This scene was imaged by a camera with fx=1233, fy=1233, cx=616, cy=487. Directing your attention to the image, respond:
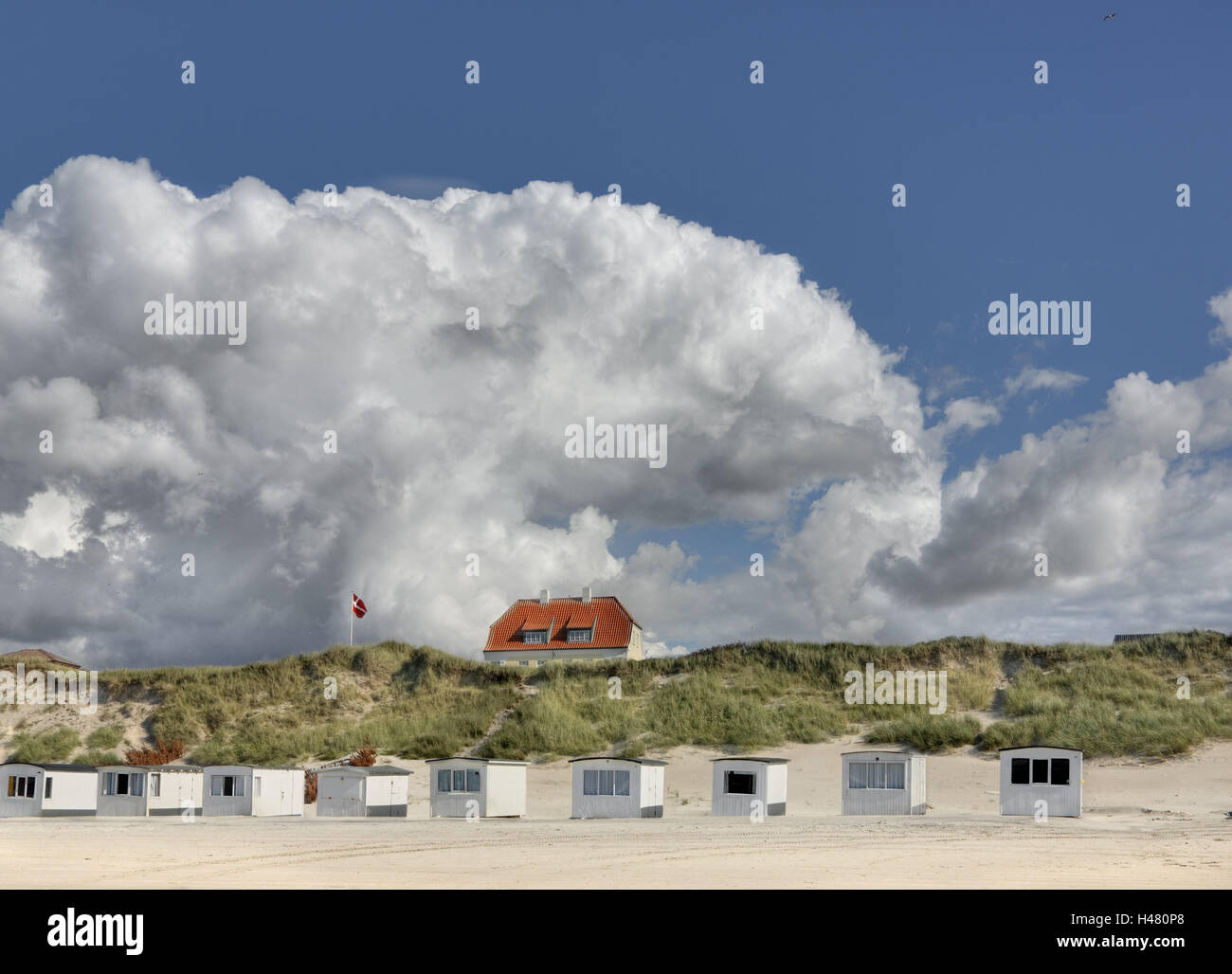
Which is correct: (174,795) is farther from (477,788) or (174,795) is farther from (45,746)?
(45,746)

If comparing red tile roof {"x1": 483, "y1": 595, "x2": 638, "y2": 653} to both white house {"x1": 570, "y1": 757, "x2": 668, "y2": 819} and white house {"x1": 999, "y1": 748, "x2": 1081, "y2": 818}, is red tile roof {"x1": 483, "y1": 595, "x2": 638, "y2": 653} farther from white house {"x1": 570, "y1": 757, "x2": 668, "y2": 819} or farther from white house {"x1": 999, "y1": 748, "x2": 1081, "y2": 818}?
white house {"x1": 999, "y1": 748, "x2": 1081, "y2": 818}

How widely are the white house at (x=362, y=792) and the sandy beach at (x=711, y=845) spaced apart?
0.87m

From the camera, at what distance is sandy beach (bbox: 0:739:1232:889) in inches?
747

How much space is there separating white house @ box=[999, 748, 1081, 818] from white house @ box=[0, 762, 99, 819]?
2783cm

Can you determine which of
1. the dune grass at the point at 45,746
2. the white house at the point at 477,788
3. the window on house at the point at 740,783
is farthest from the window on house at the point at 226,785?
the dune grass at the point at 45,746

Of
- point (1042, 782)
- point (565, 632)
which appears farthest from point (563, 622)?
point (1042, 782)

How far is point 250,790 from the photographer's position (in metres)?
38.0

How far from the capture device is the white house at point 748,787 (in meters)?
34.2

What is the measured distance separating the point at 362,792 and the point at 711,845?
15551mm

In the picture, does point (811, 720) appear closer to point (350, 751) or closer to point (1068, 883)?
point (350, 751)

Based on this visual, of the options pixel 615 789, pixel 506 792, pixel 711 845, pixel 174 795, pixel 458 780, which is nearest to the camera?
pixel 711 845

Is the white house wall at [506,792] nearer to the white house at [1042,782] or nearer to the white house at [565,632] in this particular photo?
the white house at [1042,782]

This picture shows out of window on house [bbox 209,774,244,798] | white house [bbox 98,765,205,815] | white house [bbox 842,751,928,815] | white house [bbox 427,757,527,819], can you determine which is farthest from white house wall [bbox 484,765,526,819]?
white house [bbox 98,765,205,815]
